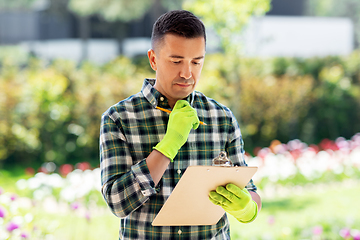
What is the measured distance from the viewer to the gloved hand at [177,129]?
3.97 ft

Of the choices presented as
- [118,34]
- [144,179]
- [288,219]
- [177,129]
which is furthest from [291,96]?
[144,179]

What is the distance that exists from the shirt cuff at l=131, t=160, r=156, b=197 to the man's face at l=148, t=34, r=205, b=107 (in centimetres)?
30

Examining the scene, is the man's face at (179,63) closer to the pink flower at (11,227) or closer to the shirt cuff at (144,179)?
the shirt cuff at (144,179)

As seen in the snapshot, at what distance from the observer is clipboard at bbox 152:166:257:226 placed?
1.12 meters

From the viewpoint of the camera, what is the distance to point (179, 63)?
51.8 inches

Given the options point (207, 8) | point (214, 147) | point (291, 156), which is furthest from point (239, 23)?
point (214, 147)

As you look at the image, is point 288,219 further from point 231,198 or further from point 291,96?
point 291,96

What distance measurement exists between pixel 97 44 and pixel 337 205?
18.5 ft

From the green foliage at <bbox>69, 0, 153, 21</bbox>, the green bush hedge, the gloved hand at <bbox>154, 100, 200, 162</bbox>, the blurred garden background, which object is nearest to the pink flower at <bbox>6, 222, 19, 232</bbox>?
the blurred garden background

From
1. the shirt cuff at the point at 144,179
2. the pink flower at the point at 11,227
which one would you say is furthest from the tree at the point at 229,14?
the shirt cuff at the point at 144,179

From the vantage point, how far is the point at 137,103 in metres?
1.40

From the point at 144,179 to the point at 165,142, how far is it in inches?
5.2

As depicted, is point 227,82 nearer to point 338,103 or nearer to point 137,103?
point 338,103

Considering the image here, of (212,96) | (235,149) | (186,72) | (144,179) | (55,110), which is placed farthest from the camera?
(212,96)
